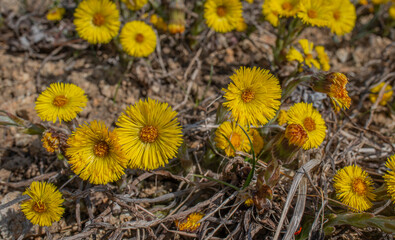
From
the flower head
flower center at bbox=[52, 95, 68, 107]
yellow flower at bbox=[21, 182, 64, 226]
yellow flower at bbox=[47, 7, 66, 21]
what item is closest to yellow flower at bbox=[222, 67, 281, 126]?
flower center at bbox=[52, 95, 68, 107]

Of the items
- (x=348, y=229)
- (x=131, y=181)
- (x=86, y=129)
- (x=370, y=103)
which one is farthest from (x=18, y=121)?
(x=370, y=103)

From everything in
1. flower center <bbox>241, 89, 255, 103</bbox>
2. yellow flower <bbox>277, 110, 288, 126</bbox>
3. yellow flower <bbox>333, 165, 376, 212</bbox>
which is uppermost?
flower center <bbox>241, 89, 255, 103</bbox>

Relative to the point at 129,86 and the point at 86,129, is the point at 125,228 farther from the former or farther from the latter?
the point at 129,86

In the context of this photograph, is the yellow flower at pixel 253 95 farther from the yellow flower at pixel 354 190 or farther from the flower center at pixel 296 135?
the yellow flower at pixel 354 190

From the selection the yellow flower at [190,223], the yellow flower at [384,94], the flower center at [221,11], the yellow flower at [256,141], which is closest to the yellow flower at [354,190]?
the yellow flower at [256,141]

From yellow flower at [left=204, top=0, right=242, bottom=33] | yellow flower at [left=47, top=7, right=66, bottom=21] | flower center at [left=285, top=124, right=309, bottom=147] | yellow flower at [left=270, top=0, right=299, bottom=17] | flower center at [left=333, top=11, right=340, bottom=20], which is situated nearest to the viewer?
flower center at [left=285, top=124, right=309, bottom=147]

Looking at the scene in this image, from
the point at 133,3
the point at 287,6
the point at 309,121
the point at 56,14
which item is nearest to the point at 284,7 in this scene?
the point at 287,6

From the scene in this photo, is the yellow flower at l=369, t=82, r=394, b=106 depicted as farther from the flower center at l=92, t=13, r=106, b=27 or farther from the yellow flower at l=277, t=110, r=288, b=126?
the flower center at l=92, t=13, r=106, b=27

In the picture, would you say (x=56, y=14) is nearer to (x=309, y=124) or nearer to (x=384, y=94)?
(x=309, y=124)

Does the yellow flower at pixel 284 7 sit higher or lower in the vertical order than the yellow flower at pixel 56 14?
higher
